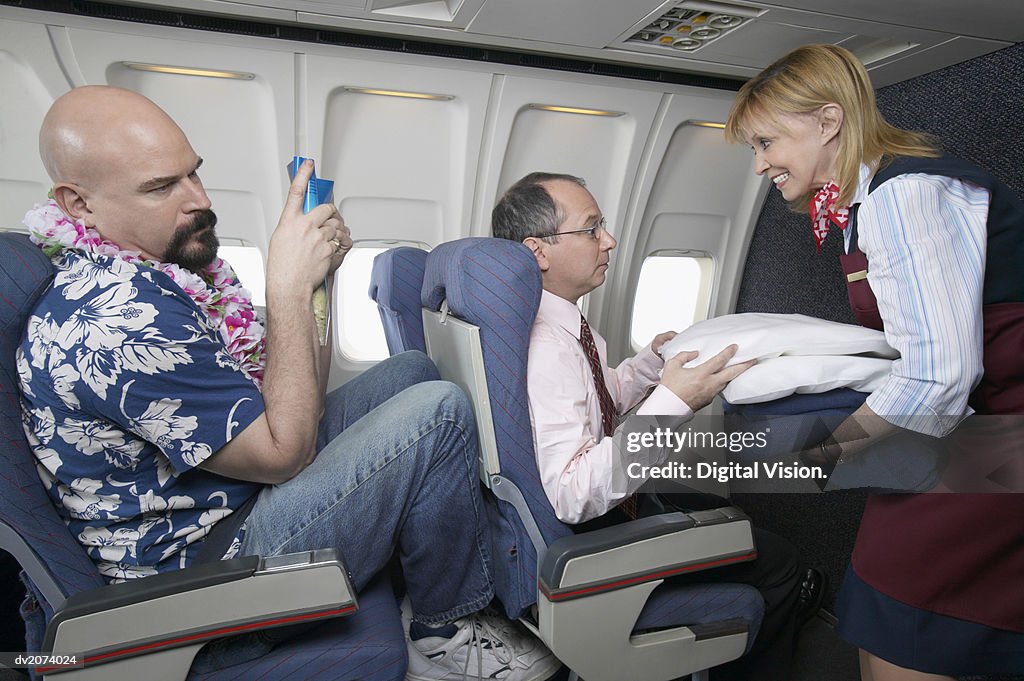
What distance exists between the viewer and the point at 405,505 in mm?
1712

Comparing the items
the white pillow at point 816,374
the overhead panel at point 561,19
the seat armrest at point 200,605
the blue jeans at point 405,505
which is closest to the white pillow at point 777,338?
the white pillow at point 816,374

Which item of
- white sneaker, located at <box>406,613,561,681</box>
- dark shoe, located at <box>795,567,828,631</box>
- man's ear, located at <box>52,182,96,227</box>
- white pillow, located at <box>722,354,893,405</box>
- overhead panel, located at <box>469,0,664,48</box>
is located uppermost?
overhead panel, located at <box>469,0,664,48</box>

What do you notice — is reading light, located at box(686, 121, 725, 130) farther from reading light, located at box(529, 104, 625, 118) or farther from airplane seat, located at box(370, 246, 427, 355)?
airplane seat, located at box(370, 246, 427, 355)

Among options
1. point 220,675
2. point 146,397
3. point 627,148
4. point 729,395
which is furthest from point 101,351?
point 627,148

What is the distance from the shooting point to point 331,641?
156 cm

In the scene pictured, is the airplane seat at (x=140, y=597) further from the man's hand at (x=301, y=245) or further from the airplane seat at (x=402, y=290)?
the airplane seat at (x=402, y=290)

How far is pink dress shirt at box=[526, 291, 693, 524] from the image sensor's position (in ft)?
5.84

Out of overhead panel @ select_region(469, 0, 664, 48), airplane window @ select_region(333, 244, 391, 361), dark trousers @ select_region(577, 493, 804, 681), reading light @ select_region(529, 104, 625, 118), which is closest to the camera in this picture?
dark trousers @ select_region(577, 493, 804, 681)

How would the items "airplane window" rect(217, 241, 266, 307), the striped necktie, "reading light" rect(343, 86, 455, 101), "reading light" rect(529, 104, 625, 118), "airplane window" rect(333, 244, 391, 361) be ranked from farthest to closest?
1. "airplane window" rect(333, 244, 391, 361)
2. "airplane window" rect(217, 241, 266, 307)
3. "reading light" rect(529, 104, 625, 118)
4. "reading light" rect(343, 86, 455, 101)
5. the striped necktie

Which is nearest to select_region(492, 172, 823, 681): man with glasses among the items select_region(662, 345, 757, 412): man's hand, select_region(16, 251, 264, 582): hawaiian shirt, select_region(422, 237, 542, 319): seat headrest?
select_region(662, 345, 757, 412): man's hand

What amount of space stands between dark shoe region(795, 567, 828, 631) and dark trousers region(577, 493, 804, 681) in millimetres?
666

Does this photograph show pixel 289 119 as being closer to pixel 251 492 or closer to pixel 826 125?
pixel 251 492

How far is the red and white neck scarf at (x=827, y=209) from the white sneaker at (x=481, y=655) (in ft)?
4.79

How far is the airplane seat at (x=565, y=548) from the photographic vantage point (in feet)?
5.69
